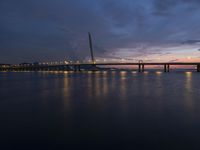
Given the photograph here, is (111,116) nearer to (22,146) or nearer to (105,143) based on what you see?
(105,143)

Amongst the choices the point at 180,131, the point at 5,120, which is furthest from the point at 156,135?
the point at 5,120

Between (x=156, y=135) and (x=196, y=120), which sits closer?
(x=156, y=135)

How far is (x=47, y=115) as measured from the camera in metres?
9.47

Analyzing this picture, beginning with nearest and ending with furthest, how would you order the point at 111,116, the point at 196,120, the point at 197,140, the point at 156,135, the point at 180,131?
the point at 197,140 < the point at 156,135 < the point at 180,131 < the point at 196,120 < the point at 111,116

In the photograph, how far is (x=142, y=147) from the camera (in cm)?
550

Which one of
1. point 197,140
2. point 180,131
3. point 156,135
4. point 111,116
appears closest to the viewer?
point 197,140

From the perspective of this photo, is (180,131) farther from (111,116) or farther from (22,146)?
(22,146)

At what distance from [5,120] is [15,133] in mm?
2147

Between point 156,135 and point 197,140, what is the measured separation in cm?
118

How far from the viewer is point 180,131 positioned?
6953 mm

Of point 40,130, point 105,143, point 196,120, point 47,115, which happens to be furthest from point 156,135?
point 47,115

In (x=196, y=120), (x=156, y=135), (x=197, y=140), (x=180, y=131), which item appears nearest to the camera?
(x=197, y=140)

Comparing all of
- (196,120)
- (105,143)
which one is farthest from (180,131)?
(105,143)

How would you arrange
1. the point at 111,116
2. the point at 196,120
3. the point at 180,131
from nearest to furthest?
the point at 180,131
the point at 196,120
the point at 111,116
